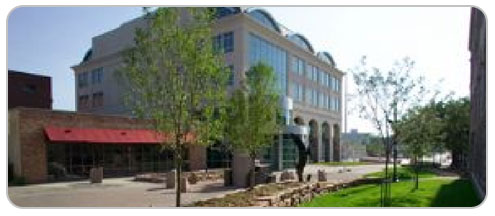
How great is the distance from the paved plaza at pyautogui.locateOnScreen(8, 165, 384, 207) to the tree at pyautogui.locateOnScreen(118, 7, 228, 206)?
412 centimetres

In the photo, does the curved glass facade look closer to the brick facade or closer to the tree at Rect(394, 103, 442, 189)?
the brick facade

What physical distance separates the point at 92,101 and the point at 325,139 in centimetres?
2694

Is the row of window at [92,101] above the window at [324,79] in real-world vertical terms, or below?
below

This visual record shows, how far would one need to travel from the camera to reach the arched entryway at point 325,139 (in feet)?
169

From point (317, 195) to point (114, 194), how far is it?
7.74 metres

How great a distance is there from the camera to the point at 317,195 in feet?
55.3

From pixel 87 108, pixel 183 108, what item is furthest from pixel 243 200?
pixel 87 108

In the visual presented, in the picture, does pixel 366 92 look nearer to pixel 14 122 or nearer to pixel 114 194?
pixel 114 194

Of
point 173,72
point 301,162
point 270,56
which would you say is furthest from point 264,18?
point 173,72

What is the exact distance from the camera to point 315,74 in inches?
1847

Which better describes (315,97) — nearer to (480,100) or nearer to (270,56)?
(270,56)

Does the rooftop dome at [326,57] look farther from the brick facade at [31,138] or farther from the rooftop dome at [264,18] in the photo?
the brick facade at [31,138]

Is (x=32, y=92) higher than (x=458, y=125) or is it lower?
higher

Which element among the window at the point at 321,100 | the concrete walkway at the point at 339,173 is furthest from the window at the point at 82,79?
the concrete walkway at the point at 339,173
